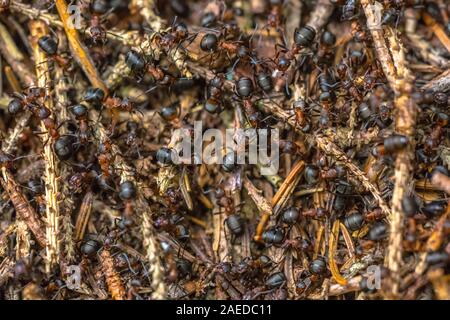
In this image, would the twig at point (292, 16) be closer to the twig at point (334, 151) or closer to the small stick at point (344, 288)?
the twig at point (334, 151)

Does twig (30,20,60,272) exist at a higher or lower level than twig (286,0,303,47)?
lower

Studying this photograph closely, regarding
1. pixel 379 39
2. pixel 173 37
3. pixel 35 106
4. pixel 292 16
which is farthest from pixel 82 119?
pixel 379 39

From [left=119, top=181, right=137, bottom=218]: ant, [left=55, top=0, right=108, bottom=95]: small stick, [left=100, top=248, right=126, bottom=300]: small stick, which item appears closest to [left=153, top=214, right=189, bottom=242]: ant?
[left=119, top=181, right=137, bottom=218]: ant

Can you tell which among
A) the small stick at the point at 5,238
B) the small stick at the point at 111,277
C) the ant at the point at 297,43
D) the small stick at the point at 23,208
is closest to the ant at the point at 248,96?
the ant at the point at 297,43

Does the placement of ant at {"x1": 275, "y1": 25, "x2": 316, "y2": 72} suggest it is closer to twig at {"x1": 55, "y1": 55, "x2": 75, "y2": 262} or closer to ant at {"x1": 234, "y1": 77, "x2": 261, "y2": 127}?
ant at {"x1": 234, "y1": 77, "x2": 261, "y2": 127}

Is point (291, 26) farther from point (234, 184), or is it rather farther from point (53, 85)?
point (53, 85)
